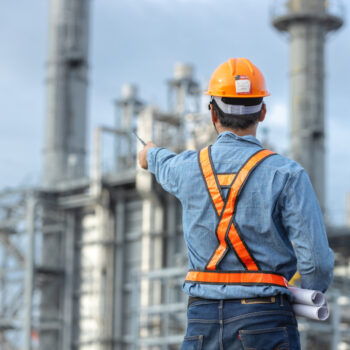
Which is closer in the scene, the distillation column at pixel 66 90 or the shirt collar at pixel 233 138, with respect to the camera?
→ the shirt collar at pixel 233 138

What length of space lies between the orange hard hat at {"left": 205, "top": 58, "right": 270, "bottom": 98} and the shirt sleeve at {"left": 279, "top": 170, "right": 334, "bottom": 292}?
0.47 metres

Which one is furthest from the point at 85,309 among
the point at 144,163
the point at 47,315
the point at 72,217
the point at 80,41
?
the point at 144,163

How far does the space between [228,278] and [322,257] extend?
1.35ft

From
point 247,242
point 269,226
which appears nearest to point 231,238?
point 247,242

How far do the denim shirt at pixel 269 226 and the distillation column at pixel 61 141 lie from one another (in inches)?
1081

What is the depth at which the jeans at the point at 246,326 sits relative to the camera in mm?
3768

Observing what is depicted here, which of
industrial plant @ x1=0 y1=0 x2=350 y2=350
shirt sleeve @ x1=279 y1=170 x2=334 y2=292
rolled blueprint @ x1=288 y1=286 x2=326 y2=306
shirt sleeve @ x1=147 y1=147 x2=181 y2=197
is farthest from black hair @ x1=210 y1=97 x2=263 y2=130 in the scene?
industrial plant @ x1=0 y1=0 x2=350 y2=350

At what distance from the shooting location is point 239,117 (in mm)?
4109

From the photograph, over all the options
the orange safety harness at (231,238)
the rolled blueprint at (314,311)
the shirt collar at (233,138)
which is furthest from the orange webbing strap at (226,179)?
the rolled blueprint at (314,311)

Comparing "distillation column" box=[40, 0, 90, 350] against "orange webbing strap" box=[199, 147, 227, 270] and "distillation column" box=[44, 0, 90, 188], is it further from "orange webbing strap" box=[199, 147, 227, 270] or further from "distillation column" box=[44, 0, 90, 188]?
"orange webbing strap" box=[199, 147, 227, 270]

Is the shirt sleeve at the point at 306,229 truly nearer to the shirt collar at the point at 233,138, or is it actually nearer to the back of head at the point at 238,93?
the shirt collar at the point at 233,138

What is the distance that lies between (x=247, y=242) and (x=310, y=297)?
35 cm

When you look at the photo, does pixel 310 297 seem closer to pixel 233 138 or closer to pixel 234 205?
pixel 234 205

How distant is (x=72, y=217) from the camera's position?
32.5 meters
